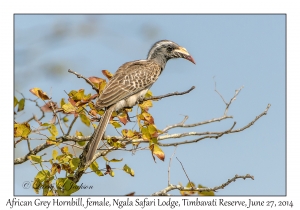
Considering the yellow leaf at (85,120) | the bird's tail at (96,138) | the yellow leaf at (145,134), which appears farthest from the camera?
the yellow leaf at (85,120)

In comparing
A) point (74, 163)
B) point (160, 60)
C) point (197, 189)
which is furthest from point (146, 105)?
point (160, 60)

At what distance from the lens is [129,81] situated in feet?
21.0

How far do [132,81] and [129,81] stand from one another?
7cm

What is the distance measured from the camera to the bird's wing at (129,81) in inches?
223

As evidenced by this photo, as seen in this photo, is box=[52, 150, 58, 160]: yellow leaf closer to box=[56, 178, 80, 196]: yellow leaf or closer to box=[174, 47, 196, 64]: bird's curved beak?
box=[56, 178, 80, 196]: yellow leaf

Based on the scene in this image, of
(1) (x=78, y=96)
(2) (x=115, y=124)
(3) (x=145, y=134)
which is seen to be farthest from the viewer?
(2) (x=115, y=124)

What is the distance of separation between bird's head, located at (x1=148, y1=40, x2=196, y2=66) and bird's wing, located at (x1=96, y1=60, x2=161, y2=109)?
0.21m

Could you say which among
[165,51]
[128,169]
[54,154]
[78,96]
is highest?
[165,51]

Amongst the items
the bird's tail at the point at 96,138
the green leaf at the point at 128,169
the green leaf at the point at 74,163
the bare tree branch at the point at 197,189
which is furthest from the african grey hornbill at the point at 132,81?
the bare tree branch at the point at 197,189

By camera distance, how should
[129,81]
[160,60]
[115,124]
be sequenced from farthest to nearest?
[160,60] < [129,81] < [115,124]

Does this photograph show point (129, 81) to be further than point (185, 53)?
No

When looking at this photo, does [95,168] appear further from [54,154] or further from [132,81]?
[132,81]

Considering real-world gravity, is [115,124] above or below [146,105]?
below

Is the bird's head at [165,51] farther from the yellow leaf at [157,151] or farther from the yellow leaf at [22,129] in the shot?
the yellow leaf at [22,129]
